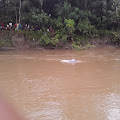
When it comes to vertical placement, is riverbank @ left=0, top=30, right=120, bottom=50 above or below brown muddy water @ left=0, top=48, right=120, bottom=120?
above

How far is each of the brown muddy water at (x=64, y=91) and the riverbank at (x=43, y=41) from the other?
7.76m

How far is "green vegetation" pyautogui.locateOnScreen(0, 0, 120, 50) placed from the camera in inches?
692

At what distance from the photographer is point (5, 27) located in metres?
18.8

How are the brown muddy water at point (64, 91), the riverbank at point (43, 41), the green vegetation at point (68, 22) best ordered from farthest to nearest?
the green vegetation at point (68, 22)
the riverbank at point (43, 41)
the brown muddy water at point (64, 91)

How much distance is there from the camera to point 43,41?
17438 mm

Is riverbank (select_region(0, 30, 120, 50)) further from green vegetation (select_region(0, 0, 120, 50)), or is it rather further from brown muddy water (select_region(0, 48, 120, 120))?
brown muddy water (select_region(0, 48, 120, 120))

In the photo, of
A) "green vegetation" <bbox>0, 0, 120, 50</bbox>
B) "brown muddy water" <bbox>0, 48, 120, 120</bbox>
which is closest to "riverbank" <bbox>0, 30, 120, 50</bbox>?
"green vegetation" <bbox>0, 0, 120, 50</bbox>

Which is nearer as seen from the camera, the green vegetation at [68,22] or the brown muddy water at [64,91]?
the brown muddy water at [64,91]

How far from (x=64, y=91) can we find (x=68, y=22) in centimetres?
1195

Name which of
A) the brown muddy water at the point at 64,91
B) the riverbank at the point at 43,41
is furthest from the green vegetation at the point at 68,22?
the brown muddy water at the point at 64,91

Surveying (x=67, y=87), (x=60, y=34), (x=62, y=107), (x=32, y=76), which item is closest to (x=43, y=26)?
(x=60, y=34)

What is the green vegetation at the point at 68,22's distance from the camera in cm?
1758

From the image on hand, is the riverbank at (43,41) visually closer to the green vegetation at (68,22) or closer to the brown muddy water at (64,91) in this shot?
the green vegetation at (68,22)

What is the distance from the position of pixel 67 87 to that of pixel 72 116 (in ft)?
7.20
